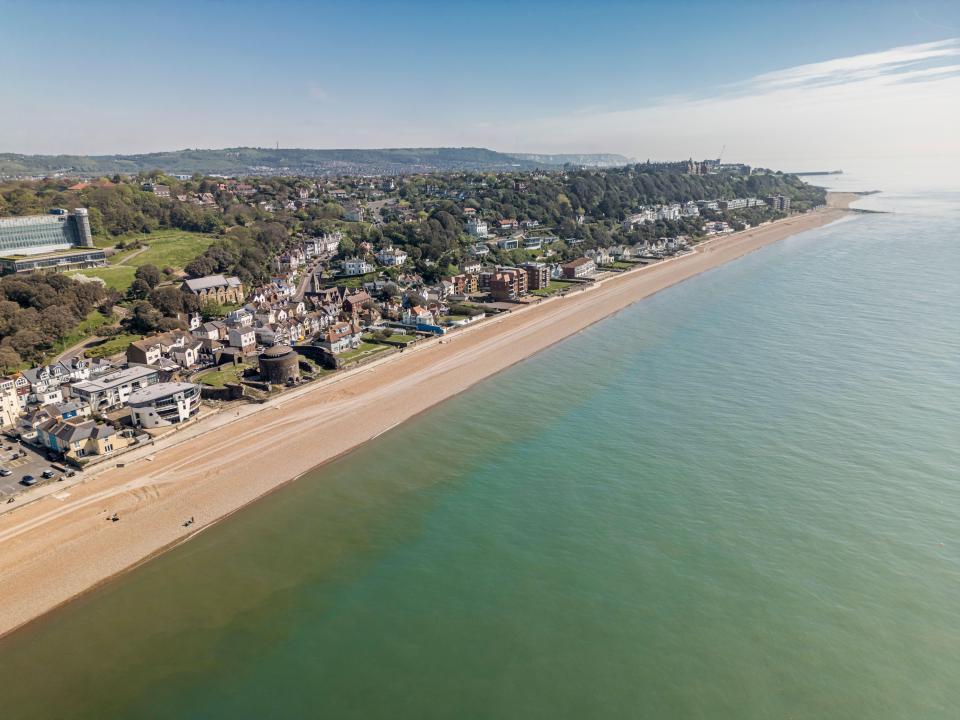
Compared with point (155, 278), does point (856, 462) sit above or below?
below

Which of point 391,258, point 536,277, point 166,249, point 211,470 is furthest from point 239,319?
point 536,277

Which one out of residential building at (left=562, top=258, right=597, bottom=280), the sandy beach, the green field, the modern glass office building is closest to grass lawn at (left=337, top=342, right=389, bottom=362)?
the sandy beach

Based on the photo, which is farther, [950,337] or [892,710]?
[950,337]

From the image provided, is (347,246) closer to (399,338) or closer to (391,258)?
(391,258)

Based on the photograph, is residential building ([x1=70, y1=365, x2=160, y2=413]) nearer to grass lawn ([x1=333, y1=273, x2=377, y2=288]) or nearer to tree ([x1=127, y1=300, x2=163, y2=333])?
tree ([x1=127, y1=300, x2=163, y2=333])

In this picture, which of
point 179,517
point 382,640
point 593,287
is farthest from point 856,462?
point 593,287

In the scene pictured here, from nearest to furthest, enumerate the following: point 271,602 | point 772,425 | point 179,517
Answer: point 271,602
point 179,517
point 772,425

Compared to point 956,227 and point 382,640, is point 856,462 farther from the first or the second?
point 956,227
